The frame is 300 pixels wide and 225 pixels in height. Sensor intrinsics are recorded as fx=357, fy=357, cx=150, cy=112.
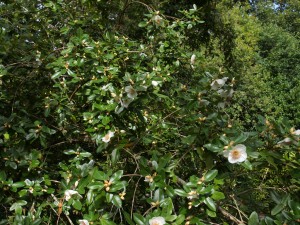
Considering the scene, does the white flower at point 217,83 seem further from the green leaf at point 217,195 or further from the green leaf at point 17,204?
the green leaf at point 17,204

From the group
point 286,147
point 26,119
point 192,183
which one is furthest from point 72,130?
point 286,147

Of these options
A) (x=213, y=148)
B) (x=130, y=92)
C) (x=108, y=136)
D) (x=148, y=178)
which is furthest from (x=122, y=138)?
(x=213, y=148)

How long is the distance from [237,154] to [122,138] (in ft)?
1.70

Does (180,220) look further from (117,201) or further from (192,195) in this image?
(117,201)

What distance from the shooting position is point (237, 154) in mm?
1058

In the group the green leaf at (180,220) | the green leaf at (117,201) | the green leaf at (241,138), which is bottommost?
the green leaf at (117,201)

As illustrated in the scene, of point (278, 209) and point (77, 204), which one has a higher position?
point (278, 209)

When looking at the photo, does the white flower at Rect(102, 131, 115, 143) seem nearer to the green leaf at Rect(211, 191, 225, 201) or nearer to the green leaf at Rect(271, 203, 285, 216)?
the green leaf at Rect(211, 191, 225, 201)

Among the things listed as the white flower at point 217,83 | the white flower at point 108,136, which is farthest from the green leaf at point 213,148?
the white flower at point 108,136

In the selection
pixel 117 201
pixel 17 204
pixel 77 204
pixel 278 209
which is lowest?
pixel 17 204

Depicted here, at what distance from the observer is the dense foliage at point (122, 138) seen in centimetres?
107

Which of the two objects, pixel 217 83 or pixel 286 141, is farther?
pixel 217 83

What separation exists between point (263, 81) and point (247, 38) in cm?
152

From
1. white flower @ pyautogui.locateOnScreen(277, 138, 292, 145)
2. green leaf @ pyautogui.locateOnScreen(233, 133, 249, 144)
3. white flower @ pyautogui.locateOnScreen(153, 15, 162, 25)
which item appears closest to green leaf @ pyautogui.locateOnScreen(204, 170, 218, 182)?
green leaf @ pyautogui.locateOnScreen(233, 133, 249, 144)
